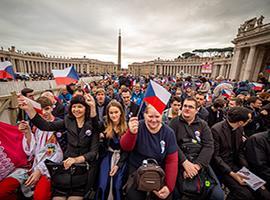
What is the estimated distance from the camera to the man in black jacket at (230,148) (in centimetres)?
249

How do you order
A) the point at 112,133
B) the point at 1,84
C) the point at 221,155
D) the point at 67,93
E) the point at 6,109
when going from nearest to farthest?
the point at 112,133
the point at 221,155
the point at 6,109
the point at 1,84
the point at 67,93

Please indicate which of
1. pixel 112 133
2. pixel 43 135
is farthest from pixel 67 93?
pixel 112 133

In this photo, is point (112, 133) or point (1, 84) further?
point (1, 84)

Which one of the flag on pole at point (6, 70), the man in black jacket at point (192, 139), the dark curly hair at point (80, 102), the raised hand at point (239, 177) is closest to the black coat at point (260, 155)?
the raised hand at point (239, 177)

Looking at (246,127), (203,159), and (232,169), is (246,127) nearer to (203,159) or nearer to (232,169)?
(232,169)

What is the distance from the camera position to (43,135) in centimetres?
256

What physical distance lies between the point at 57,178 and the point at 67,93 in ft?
16.3

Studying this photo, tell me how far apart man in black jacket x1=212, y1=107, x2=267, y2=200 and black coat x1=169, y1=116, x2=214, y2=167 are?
28 centimetres

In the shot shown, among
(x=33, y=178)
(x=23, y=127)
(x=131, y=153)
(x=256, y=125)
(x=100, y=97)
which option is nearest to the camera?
(x=33, y=178)

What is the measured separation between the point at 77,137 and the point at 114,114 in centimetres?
76

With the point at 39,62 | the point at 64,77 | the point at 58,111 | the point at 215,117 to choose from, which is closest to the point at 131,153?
the point at 58,111

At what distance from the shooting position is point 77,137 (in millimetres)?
2359

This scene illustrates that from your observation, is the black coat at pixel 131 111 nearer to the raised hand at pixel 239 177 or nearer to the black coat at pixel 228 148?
the black coat at pixel 228 148

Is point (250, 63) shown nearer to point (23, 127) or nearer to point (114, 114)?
point (114, 114)
